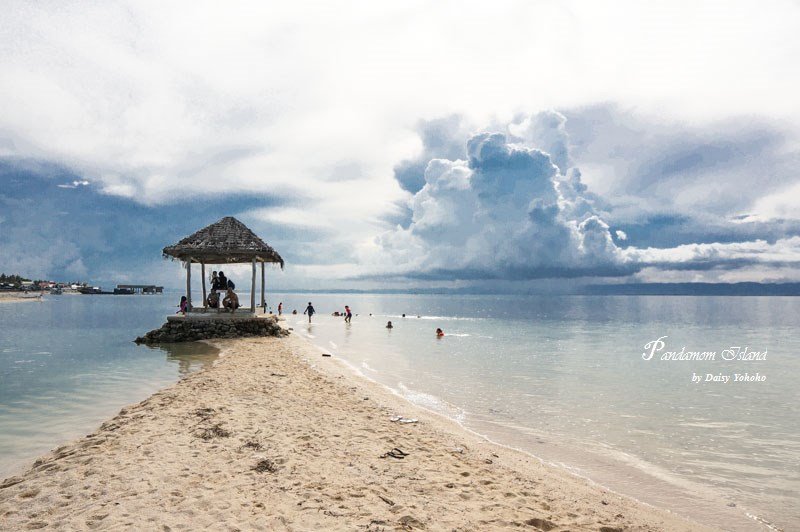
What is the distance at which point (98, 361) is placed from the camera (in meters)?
19.0

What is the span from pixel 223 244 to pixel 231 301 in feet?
12.8

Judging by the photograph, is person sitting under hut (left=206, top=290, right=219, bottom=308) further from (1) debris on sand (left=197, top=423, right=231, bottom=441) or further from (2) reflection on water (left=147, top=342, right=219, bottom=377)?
(1) debris on sand (left=197, top=423, right=231, bottom=441)

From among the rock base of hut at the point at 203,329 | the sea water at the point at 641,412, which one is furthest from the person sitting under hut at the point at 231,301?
the sea water at the point at 641,412

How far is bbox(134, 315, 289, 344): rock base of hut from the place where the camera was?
2441 centimetres

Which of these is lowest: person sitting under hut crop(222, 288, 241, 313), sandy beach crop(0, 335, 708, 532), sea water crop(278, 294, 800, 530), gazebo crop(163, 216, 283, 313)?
sea water crop(278, 294, 800, 530)

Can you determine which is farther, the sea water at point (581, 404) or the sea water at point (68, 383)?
the sea water at point (68, 383)

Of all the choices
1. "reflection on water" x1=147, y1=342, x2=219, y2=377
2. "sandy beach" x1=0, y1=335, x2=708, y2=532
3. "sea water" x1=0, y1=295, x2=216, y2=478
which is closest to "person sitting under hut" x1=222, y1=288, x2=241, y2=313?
"reflection on water" x1=147, y1=342, x2=219, y2=377

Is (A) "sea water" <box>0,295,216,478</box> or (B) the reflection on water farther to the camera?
(B) the reflection on water

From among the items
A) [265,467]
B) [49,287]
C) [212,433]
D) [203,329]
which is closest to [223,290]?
[203,329]

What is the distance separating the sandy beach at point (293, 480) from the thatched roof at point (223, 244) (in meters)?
14.7

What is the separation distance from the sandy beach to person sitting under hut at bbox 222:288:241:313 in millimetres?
15635

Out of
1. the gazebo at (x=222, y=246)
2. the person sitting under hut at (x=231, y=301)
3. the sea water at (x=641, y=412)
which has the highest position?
the gazebo at (x=222, y=246)

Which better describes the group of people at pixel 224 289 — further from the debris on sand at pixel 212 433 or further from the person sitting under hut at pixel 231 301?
the debris on sand at pixel 212 433

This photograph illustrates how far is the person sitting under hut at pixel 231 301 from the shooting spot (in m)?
25.4
